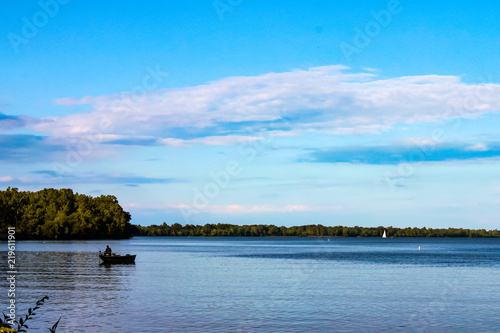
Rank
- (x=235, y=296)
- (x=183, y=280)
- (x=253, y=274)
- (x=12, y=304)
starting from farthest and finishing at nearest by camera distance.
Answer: (x=253, y=274), (x=183, y=280), (x=235, y=296), (x=12, y=304)

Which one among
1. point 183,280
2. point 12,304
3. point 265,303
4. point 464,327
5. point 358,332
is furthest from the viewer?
point 183,280

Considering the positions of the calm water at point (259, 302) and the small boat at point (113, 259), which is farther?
the small boat at point (113, 259)

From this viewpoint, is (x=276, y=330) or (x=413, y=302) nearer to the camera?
(x=276, y=330)

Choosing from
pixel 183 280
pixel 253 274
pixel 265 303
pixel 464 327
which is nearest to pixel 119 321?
pixel 265 303

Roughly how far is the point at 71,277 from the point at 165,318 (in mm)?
31002

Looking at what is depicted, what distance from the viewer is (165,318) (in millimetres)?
34031

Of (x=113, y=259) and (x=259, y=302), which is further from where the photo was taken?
(x=113, y=259)

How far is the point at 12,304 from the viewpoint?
37.2 m

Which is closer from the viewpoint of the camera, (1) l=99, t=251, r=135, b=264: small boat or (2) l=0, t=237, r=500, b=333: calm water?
(2) l=0, t=237, r=500, b=333: calm water

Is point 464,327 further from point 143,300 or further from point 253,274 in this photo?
point 253,274

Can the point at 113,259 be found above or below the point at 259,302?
above

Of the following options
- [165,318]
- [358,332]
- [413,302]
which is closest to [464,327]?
[358,332]

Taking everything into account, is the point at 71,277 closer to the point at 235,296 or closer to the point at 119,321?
the point at 235,296

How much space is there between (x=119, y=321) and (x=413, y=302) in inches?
911
